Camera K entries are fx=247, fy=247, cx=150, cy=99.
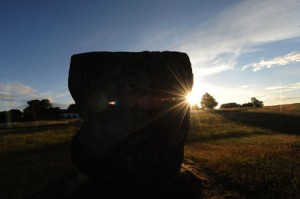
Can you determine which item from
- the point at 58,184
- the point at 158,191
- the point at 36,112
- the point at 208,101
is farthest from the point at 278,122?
the point at 36,112

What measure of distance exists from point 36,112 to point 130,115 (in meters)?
98.9

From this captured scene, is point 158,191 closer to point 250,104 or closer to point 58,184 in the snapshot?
point 58,184

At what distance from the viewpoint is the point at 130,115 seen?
807cm

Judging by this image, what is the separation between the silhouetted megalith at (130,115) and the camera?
7684mm

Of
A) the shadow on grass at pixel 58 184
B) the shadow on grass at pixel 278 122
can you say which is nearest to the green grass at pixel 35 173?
the shadow on grass at pixel 58 184

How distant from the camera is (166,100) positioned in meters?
8.93

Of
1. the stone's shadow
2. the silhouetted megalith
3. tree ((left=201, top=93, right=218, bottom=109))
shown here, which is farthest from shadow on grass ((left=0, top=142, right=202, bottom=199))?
tree ((left=201, top=93, right=218, bottom=109))

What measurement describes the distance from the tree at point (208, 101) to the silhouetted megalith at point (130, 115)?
111 meters

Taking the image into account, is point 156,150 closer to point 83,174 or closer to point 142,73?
point 142,73

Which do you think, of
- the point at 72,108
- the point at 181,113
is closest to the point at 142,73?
the point at 181,113

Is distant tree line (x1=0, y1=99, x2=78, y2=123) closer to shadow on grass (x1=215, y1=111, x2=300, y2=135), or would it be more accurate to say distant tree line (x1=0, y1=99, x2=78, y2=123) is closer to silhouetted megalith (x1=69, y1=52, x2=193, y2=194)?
shadow on grass (x1=215, y1=111, x2=300, y2=135)

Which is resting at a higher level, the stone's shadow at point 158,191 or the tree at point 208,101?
the tree at point 208,101

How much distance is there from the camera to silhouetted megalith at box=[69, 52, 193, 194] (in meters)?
7.68

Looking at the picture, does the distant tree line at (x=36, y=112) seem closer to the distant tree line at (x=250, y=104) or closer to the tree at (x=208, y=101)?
the tree at (x=208, y=101)
